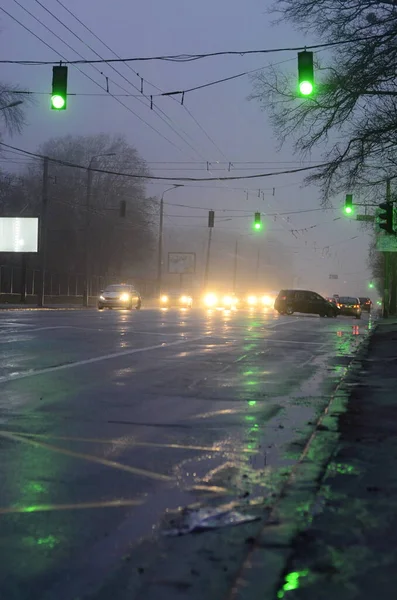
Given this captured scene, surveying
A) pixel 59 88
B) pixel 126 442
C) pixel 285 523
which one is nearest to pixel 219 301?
pixel 59 88

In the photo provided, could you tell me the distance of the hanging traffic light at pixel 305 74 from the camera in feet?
49.4

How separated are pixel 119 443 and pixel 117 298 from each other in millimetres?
41687

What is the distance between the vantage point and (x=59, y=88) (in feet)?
53.8

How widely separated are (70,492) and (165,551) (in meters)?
1.27

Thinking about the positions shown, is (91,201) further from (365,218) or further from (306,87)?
(306,87)

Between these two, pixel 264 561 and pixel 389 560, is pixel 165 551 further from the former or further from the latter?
pixel 389 560

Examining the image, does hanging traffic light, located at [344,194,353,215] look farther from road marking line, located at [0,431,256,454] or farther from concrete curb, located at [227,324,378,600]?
road marking line, located at [0,431,256,454]

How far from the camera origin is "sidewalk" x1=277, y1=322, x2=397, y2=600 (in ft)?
11.2

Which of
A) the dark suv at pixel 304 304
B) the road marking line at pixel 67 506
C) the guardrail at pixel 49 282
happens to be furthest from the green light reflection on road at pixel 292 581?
the guardrail at pixel 49 282

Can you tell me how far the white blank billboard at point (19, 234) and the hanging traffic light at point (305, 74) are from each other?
34088 millimetres

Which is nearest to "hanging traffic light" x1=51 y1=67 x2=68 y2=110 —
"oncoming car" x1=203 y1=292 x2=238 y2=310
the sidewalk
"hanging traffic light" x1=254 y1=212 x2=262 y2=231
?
the sidewalk

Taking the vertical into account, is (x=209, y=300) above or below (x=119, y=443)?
above

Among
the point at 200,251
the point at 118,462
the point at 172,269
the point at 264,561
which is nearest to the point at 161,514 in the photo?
the point at 264,561

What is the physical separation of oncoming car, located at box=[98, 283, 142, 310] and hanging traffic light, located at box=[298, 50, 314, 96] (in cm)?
3350
